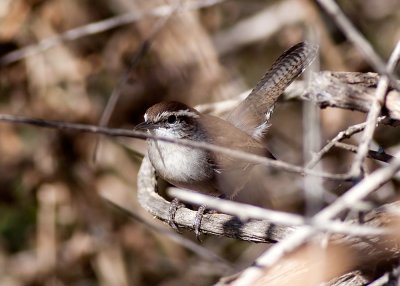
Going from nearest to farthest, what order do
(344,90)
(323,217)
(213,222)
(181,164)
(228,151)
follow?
(323,217)
(228,151)
(213,222)
(344,90)
(181,164)

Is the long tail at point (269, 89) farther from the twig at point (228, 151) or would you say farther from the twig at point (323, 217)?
the twig at point (323, 217)

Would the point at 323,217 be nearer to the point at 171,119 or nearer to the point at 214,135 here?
the point at 214,135

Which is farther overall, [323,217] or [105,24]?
[105,24]

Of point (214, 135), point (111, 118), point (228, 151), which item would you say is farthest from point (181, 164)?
point (111, 118)

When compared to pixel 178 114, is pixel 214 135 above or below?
below

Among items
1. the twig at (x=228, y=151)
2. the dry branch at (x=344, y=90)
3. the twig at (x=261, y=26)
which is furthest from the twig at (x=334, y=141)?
the twig at (x=261, y=26)

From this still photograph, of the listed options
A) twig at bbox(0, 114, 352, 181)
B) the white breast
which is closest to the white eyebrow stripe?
the white breast

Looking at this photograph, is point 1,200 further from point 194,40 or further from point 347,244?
point 347,244

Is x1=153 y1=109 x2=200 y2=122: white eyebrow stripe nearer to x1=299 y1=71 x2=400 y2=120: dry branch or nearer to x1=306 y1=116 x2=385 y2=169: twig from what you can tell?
x1=299 y1=71 x2=400 y2=120: dry branch
